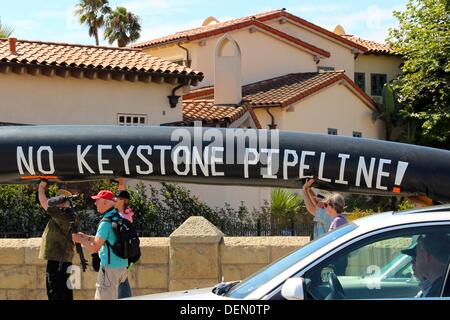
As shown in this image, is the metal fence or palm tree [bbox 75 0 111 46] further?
palm tree [bbox 75 0 111 46]

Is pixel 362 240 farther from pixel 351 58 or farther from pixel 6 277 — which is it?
pixel 351 58

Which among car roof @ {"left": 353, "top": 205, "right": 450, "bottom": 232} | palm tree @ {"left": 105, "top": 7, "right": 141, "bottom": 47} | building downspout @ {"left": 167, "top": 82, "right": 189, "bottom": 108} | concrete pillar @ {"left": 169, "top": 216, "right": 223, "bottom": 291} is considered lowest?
concrete pillar @ {"left": 169, "top": 216, "right": 223, "bottom": 291}

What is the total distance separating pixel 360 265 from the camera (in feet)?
19.9

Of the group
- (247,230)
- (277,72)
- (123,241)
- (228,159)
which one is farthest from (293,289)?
(277,72)

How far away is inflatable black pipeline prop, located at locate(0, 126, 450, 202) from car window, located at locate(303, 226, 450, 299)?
273 inches

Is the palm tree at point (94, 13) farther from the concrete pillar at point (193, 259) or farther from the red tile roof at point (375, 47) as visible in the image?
the concrete pillar at point (193, 259)

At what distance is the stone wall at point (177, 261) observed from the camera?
1239 centimetres

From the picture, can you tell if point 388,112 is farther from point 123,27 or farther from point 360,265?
point 360,265

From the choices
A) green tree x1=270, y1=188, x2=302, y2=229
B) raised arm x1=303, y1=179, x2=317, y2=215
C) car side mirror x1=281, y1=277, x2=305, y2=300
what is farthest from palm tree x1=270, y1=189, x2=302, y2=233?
car side mirror x1=281, y1=277, x2=305, y2=300

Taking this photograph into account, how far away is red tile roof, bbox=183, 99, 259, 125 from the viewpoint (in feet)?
90.4

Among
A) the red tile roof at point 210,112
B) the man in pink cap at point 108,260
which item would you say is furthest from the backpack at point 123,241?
the red tile roof at point 210,112

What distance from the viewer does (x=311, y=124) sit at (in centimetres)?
3553

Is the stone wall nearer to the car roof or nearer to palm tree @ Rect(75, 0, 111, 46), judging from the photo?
the car roof

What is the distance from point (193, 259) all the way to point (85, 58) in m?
15.8
